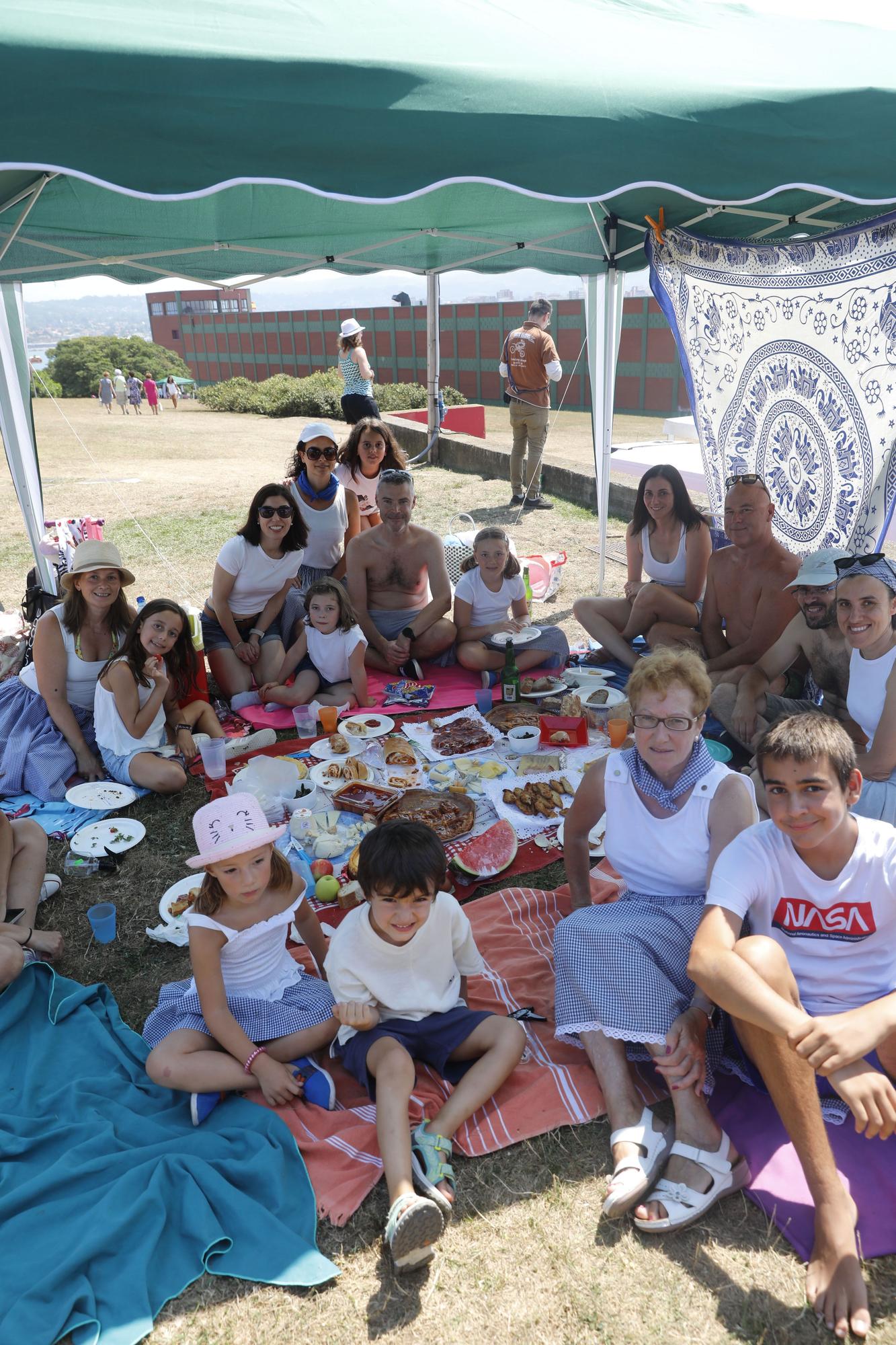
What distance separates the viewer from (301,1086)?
8.96ft

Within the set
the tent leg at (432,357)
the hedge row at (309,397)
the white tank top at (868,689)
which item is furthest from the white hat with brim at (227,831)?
the hedge row at (309,397)

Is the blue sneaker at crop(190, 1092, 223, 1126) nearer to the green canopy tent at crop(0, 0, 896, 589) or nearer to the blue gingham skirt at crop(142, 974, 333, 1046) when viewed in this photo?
the blue gingham skirt at crop(142, 974, 333, 1046)

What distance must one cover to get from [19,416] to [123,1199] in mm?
5321

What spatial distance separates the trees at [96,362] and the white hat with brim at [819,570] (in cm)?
2995

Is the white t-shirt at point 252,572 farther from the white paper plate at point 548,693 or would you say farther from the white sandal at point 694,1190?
the white sandal at point 694,1190

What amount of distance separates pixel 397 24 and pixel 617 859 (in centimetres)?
345

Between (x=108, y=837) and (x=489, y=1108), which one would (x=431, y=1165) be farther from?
(x=108, y=837)

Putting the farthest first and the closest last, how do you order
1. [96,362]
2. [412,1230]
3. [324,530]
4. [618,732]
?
[96,362] → [324,530] → [618,732] → [412,1230]

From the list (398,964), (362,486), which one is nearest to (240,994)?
(398,964)

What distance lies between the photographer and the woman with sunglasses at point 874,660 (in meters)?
3.55

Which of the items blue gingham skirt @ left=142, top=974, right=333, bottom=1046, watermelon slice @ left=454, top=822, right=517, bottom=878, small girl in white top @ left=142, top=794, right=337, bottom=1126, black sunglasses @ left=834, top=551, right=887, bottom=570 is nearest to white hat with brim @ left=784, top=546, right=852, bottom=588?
black sunglasses @ left=834, top=551, right=887, bottom=570

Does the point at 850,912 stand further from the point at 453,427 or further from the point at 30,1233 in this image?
the point at 453,427

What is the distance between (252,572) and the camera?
5793mm

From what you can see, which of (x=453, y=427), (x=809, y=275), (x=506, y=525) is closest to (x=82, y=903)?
(x=809, y=275)
